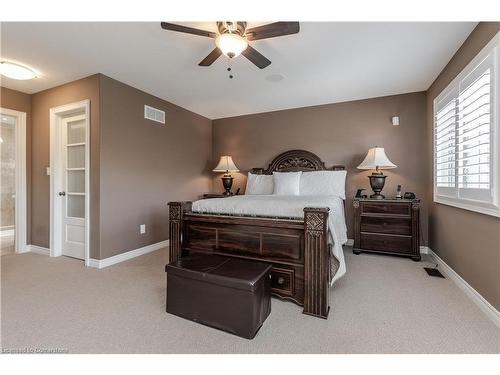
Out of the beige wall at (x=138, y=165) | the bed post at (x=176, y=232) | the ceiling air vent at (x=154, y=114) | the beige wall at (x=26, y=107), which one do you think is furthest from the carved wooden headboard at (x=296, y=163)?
the beige wall at (x=26, y=107)

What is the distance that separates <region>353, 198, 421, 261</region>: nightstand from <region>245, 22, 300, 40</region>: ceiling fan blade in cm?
261

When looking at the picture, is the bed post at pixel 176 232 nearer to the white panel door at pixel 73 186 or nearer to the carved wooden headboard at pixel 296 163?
the white panel door at pixel 73 186

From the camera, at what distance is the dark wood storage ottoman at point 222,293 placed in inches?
62.6

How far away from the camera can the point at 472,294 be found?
2115mm

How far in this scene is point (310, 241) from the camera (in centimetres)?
185

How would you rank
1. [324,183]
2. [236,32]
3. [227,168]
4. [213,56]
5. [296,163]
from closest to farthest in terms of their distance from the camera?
[236,32]
[213,56]
[324,183]
[296,163]
[227,168]

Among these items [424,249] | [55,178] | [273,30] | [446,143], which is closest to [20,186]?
[55,178]

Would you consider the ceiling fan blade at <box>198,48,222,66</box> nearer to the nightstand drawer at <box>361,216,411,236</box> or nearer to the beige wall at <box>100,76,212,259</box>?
the beige wall at <box>100,76,212,259</box>

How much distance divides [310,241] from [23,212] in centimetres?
446

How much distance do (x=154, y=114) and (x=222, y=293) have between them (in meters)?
3.16

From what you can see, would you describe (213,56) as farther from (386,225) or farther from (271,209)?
(386,225)

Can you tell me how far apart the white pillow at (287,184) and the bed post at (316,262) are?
1.84 meters
